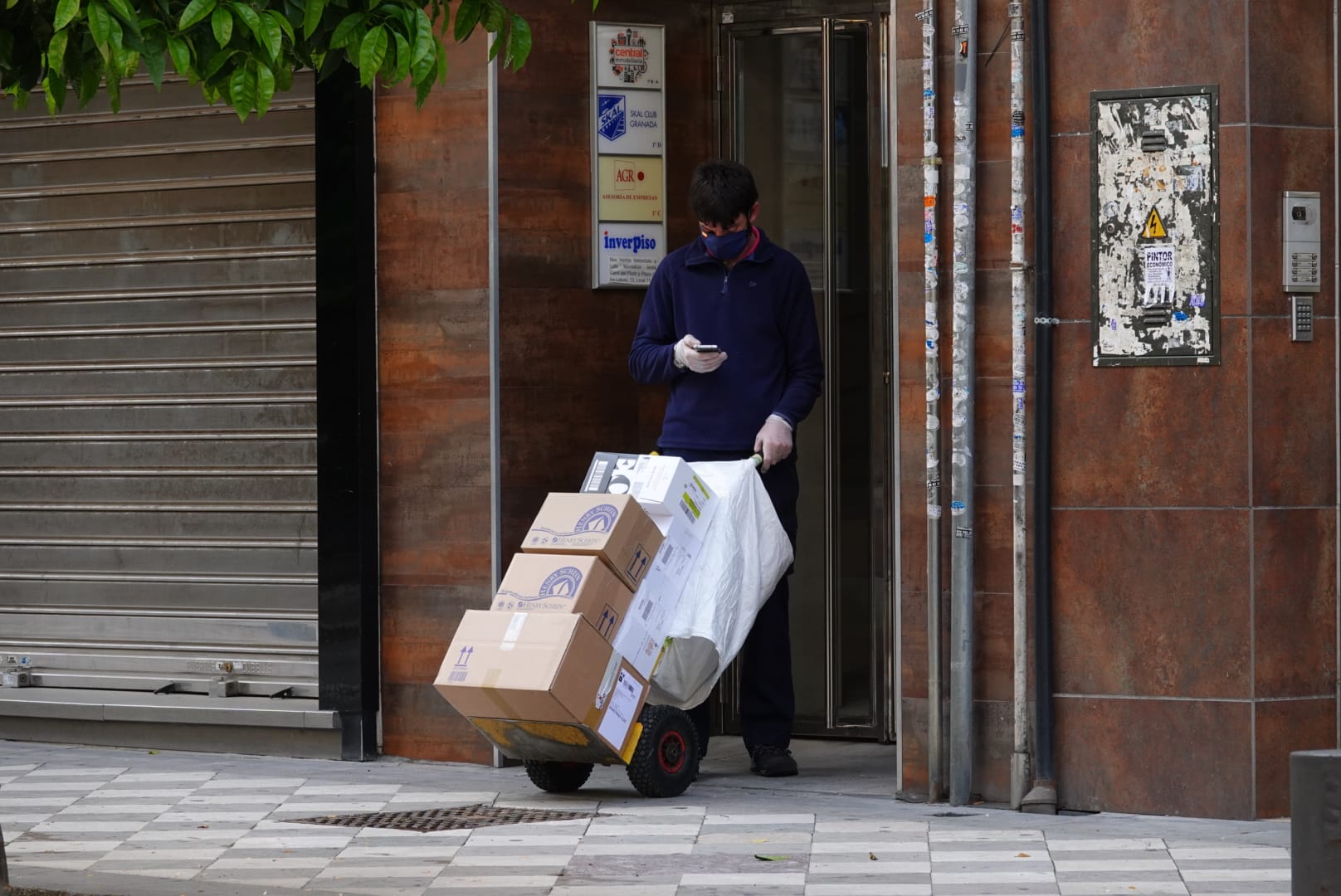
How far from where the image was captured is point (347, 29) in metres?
5.51

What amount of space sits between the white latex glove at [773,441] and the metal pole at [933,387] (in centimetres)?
65

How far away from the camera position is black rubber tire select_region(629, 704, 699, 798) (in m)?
7.62

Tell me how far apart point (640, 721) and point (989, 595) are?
49.9 inches

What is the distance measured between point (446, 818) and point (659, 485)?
134cm

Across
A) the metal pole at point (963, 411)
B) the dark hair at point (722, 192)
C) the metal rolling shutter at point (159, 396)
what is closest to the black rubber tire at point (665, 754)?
the metal pole at point (963, 411)

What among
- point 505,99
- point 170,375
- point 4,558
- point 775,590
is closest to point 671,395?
point 775,590

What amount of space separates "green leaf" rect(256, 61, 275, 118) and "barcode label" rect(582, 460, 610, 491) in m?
2.70

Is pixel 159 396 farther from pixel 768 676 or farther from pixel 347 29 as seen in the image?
pixel 347 29

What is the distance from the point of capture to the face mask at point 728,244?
8.28 m

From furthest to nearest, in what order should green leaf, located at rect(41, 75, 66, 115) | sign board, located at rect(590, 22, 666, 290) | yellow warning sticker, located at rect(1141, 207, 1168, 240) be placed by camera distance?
sign board, located at rect(590, 22, 666, 290) → yellow warning sticker, located at rect(1141, 207, 1168, 240) → green leaf, located at rect(41, 75, 66, 115)

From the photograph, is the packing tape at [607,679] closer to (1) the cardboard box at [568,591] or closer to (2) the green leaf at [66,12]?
(1) the cardboard box at [568,591]

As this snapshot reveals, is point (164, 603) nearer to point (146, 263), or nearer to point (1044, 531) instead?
point (146, 263)

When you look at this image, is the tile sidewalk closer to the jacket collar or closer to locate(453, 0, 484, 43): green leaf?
the jacket collar

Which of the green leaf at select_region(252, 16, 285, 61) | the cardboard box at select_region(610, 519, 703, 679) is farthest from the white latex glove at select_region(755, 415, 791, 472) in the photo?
the green leaf at select_region(252, 16, 285, 61)
